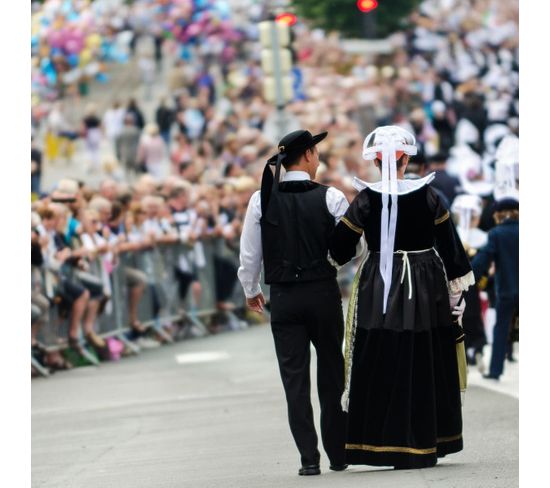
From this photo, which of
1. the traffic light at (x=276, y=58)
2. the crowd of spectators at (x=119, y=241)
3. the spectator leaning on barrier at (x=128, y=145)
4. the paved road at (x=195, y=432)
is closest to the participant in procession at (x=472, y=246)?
the paved road at (x=195, y=432)

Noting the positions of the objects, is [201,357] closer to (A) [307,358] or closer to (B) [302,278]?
(A) [307,358]

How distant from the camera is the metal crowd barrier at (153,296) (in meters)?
19.1

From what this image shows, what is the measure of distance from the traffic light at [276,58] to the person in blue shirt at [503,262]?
9.16 meters

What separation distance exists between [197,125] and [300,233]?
2554 cm

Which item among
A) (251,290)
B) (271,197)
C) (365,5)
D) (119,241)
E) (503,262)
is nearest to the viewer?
→ (271,197)

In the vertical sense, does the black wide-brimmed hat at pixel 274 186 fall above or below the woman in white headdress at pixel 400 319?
above

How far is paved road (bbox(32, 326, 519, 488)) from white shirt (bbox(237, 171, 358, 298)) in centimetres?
114

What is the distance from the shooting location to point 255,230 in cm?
1086

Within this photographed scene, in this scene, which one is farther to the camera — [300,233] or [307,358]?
[307,358]

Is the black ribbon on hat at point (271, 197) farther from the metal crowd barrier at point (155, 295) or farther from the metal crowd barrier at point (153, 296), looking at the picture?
the metal crowd barrier at point (153, 296)

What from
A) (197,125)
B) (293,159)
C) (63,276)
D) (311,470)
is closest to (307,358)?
(311,470)

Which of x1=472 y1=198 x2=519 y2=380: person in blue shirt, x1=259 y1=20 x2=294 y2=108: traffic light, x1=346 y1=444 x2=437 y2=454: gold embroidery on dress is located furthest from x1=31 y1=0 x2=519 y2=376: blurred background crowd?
x1=346 y1=444 x2=437 y2=454: gold embroidery on dress

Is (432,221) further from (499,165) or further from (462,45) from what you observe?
(462,45)

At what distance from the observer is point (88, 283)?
19.9m
